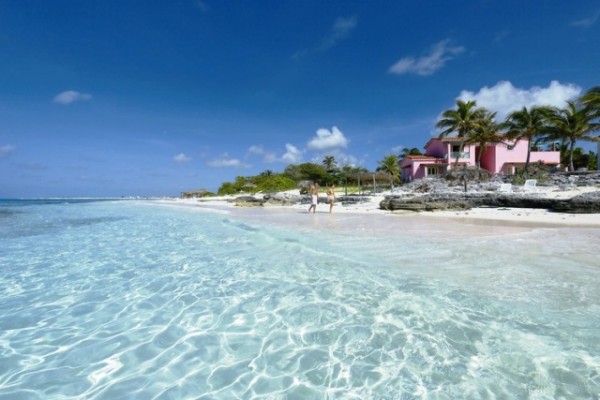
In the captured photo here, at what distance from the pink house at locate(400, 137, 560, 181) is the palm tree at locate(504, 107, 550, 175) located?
3.28m

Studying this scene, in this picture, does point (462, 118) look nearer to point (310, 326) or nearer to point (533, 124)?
point (533, 124)

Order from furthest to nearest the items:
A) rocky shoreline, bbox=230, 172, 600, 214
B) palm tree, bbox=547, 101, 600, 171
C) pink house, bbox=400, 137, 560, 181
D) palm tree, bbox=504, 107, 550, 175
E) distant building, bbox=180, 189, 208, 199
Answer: distant building, bbox=180, 189, 208, 199 → pink house, bbox=400, 137, 560, 181 → palm tree, bbox=504, 107, 550, 175 → palm tree, bbox=547, 101, 600, 171 → rocky shoreline, bbox=230, 172, 600, 214

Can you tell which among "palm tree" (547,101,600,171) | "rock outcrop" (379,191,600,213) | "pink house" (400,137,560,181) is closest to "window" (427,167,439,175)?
"pink house" (400,137,560,181)

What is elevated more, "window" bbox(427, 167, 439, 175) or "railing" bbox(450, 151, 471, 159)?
"railing" bbox(450, 151, 471, 159)

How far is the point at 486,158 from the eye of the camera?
3625cm

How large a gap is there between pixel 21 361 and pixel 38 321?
103 centimetres

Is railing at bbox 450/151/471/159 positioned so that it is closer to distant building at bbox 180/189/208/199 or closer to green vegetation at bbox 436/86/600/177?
green vegetation at bbox 436/86/600/177

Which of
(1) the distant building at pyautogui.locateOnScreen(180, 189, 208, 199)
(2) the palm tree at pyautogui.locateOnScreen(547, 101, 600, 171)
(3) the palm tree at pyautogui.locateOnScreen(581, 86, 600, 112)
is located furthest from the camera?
(1) the distant building at pyautogui.locateOnScreen(180, 189, 208, 199)

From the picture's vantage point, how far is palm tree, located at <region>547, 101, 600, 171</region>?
27188mm

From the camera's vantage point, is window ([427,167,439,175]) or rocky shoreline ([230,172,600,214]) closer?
rocky shoreline ([230,172,600,214])

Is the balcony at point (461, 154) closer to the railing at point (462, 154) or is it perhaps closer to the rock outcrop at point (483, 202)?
the railing at point (462, 154)

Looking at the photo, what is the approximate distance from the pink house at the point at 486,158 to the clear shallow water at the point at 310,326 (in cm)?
2992

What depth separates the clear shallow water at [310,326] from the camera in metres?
2.47

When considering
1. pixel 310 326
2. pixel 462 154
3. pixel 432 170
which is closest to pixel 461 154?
pixel 462 154
